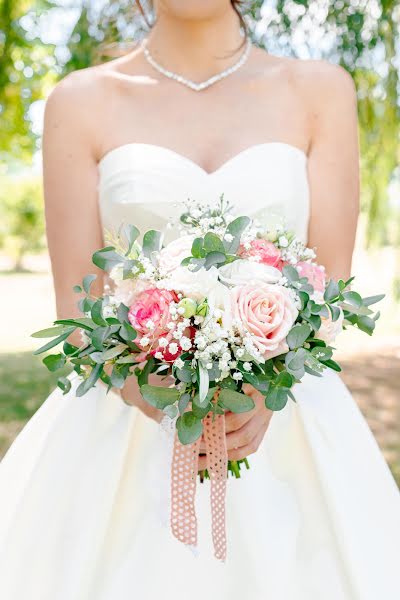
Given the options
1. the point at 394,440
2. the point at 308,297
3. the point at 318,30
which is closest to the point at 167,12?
the point at 308,297

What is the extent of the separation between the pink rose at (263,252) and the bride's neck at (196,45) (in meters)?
0.97

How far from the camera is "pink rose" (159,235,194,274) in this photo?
5.87ft

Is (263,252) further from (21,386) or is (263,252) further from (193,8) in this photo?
(21,386)

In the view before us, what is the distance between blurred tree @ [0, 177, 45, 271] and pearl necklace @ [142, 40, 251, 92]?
29465 mm

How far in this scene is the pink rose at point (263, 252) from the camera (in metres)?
1.83

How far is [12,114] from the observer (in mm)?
10977

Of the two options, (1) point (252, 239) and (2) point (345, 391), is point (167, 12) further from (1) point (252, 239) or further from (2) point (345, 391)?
(2) point (345, 391)

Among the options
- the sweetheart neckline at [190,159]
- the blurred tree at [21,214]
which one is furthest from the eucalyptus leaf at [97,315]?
the blurred tree at [21,214]

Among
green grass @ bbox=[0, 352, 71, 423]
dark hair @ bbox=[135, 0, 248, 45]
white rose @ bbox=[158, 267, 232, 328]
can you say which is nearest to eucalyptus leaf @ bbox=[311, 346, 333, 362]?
white rose @ bbox=[158, 267, 232, 328]

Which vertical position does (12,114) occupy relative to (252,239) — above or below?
above

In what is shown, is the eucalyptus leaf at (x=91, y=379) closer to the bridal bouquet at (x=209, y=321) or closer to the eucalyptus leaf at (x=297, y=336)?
the bridal bouquet at (x=209, y=321)

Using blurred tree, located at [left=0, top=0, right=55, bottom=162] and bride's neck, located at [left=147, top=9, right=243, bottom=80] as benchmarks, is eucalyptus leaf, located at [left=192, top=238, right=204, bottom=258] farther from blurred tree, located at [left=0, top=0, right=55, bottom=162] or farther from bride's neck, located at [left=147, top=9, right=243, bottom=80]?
blurred tree, located at [left=0, top=0, right=55, bottom=162]

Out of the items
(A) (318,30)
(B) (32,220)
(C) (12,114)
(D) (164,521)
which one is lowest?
(D) (164,521)

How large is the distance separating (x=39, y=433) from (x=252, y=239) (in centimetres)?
95
